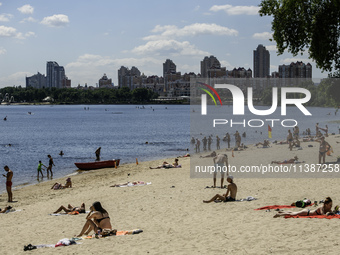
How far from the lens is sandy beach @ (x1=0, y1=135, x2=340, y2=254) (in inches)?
418

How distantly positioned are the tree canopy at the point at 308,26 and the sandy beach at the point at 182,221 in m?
7.95

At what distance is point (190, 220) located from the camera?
13820mm

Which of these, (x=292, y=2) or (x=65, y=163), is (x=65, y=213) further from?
(x=65, y=163)

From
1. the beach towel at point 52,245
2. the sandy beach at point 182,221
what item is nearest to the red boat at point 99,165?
the sandy beach at point 182,221

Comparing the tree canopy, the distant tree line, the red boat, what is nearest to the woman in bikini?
the tree canopy

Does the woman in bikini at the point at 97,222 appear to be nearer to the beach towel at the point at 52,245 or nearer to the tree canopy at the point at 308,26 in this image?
the beach towel at the point at 52,245

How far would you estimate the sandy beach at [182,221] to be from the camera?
1062 cm

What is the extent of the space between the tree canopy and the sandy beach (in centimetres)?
795

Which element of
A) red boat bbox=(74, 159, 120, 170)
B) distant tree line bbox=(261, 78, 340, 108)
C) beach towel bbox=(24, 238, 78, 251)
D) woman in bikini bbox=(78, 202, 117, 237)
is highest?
distant tree line bbox=(261, 78, 340, 108)

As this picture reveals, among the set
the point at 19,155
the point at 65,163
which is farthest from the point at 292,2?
the point at 19,155

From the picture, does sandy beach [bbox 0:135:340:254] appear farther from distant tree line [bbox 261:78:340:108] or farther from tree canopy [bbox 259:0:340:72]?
distant tree line [bbox 261:78:340:108]

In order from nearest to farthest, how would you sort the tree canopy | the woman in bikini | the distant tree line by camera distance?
the woman in bikini, the tree canopy, the distant tree line

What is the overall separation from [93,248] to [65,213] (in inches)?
235

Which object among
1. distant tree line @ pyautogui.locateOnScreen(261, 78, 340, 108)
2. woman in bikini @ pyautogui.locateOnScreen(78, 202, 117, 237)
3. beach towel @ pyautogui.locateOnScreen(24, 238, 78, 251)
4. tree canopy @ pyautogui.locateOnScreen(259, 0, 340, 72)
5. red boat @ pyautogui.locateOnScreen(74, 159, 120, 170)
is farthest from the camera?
distant tree line @ pyautogui.locateOnScreen(261, 78, 340, 108)
